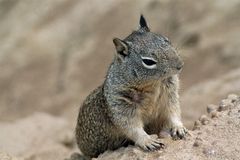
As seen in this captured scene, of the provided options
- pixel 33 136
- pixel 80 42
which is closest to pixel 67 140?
pixel 33 136

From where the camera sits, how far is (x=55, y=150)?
363 inches

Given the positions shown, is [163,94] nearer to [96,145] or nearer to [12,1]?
[96,145]

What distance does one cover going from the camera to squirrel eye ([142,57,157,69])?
20.3 ft

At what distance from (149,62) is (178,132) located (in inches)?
28.4

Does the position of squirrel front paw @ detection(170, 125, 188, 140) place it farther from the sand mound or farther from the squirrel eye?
the squirrel eye

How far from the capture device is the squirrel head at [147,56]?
611cm

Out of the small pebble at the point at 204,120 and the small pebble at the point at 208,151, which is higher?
the small pebble at the point at 204,120

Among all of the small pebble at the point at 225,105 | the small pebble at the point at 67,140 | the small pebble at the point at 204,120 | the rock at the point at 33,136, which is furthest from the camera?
the small pebble at the point at 67,140

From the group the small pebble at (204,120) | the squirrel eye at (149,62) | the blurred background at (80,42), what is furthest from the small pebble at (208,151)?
the blurred background at (80,42)

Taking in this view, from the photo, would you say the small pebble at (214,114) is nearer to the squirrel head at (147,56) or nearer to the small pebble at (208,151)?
the small pebble at (208,151)

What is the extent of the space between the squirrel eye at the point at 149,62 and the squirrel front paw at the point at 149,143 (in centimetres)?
62

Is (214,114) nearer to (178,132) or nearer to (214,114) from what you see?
A: (214,114)

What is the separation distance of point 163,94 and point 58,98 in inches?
481

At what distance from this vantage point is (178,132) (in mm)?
6535
